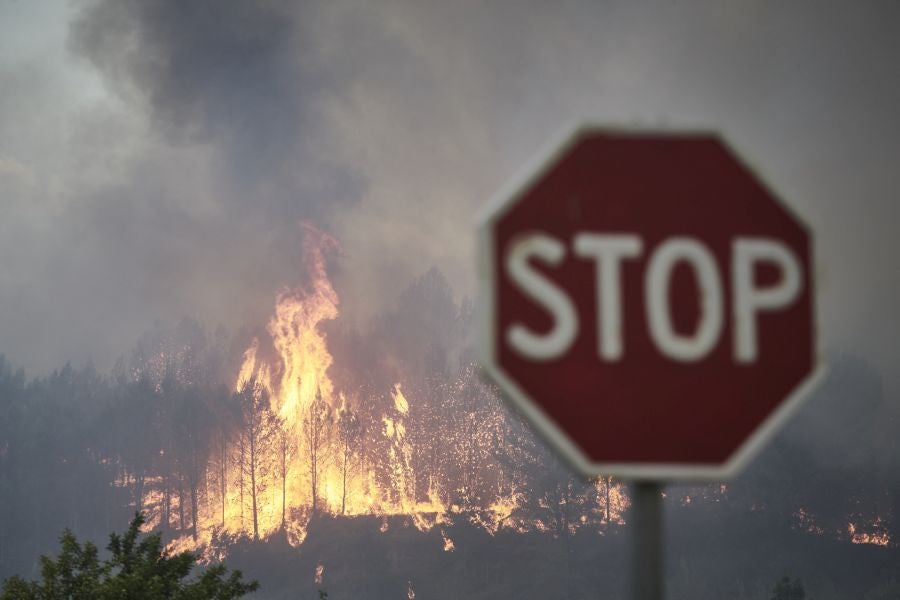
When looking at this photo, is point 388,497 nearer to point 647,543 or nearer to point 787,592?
point 787,592

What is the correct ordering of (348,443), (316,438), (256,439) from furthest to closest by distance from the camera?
(316,438) < (348,443) < (256,439)

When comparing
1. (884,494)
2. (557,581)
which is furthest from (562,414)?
(884,494)

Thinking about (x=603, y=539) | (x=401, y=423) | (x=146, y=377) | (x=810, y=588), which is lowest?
(x=810, y=588)

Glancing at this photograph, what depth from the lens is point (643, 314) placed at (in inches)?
94.5

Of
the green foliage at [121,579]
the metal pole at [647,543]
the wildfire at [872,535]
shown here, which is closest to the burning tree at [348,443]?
the wildfire at [872,535]

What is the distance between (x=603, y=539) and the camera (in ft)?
436

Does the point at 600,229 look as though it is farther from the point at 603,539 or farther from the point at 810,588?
the point at 810,588

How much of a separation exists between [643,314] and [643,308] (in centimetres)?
2

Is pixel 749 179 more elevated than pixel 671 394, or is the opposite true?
pixel 749 179

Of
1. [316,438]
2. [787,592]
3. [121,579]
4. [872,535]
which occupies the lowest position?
[872,535]

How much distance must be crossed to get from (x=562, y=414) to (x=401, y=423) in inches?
5963

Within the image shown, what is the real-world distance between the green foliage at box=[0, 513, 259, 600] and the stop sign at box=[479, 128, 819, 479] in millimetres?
23774

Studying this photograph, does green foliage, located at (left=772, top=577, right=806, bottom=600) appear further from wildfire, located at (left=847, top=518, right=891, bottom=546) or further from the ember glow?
wildfire, located at (left=847, top=518, right=891, bottom=546)

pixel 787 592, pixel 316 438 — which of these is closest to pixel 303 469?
pixel 316 438
